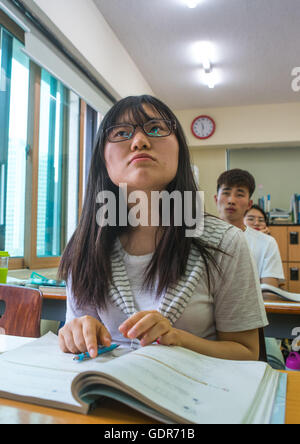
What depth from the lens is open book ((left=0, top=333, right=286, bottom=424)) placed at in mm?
386

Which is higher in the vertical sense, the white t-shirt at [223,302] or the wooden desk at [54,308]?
the white t-shirt at [223,302]

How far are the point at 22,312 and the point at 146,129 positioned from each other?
666 millimetres

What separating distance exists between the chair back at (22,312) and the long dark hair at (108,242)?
6.4 inches

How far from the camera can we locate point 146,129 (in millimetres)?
877

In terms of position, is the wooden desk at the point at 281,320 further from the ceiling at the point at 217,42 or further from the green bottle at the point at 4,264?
the ceiling at the point at 217,42

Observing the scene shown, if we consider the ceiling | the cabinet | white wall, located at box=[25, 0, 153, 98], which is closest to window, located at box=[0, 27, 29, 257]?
white wall, located at box=[25, 0, 153, 98]

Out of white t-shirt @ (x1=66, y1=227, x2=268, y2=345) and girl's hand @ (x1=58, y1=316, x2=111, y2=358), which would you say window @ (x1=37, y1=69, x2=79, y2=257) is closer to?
white t-shirt @ (x1=66, y1=227, x2=268, y2=345)

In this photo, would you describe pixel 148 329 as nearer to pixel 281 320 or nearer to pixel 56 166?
pixel 281 320

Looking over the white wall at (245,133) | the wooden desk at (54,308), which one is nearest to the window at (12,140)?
the wooden desk at (54,308)

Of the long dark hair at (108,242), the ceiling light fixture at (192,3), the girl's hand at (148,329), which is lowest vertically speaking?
the girl's hand at (148,329)

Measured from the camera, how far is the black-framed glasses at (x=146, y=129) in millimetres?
877

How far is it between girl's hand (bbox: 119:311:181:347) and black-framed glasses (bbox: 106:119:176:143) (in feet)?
1.51
